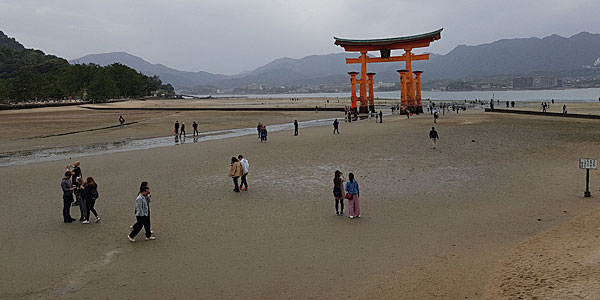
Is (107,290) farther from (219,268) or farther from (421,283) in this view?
(421,283)

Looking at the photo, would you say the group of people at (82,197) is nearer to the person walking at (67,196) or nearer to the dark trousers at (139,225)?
the person walking at (67,196)

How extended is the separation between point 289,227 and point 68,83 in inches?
4220

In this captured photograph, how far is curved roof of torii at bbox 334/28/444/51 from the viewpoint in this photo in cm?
5025

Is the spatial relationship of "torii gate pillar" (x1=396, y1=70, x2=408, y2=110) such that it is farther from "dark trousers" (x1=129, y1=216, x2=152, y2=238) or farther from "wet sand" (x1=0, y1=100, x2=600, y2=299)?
"dark trousers" (x1=129, y1=216, x2=152, y2=238)

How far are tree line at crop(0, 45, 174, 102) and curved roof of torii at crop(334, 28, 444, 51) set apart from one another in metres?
67.8

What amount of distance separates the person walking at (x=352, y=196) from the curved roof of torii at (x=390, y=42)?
43.0m

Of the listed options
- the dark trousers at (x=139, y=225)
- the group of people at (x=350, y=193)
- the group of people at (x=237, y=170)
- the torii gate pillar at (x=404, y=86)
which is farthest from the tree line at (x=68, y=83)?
the group of people at (x=350, y=193)

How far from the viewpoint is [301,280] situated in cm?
728

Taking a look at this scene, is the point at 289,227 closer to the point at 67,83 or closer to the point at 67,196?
the point at 67,196

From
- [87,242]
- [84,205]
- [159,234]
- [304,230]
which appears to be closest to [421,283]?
[304,230]

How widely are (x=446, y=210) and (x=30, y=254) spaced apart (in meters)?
9.99

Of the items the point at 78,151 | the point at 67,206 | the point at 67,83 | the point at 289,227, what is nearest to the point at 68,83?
the point at 67,83

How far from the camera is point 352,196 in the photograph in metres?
10.8

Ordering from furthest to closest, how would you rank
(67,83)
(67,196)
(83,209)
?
(67,83) → (83,209) → (67,196)
